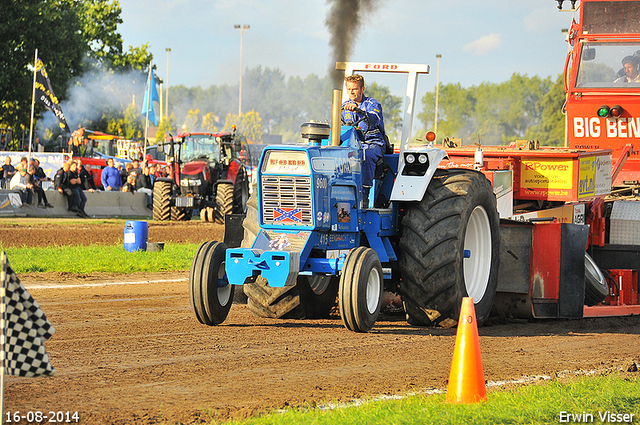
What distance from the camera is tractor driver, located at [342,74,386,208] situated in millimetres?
7387

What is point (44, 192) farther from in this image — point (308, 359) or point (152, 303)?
point (308, 359)

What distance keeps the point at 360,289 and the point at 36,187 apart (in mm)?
17677

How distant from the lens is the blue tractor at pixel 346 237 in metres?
6.72

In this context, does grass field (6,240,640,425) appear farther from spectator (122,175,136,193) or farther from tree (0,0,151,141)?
tree (0,0,151,141)


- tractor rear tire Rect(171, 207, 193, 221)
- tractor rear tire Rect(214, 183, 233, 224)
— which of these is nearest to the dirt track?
tractor rear tire Rect(214, 183, 233, 224)

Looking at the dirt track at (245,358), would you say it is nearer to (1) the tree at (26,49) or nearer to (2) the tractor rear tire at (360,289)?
(2) the tractor rear tire at (360,289)

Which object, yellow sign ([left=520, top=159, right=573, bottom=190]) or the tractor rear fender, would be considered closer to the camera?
the tractor rear fender

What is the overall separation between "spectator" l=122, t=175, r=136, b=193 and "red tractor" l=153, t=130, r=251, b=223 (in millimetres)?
1877

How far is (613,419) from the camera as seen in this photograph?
436 cm

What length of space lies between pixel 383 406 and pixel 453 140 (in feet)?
26.5

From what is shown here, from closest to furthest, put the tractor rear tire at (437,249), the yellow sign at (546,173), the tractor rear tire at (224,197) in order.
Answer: the tractor rear tire at (437,249) → the yellow sign at (546,173) → the tractor rear tire at (224,197)

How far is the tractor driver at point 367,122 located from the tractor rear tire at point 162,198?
15198mm

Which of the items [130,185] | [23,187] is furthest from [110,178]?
[23,187]

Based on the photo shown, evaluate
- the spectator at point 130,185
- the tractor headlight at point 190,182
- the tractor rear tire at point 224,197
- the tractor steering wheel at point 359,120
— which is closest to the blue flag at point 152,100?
the spectator at point 130,185
